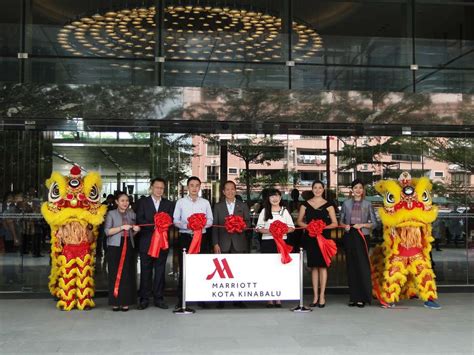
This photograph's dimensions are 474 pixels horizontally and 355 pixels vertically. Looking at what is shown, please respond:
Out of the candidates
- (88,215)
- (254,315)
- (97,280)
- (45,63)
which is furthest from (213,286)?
(45,63)

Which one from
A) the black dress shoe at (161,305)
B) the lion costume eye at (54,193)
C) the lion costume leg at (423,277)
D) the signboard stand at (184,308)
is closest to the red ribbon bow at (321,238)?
the lion costume leg at (423,277)

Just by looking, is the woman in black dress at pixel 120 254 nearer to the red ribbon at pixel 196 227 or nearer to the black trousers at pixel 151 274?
the black trousers at pixel 151 274

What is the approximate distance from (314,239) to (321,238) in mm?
121

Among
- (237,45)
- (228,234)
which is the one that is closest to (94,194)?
(228,234)

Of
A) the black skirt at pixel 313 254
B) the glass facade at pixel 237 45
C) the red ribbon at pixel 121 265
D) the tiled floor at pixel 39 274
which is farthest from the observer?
the glass facade at pixel 237 45

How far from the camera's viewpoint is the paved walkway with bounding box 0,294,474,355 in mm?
5629

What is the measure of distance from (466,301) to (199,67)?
5851 millimetres

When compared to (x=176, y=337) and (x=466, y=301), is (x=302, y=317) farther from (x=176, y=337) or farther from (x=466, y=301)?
(x=466, y=301)

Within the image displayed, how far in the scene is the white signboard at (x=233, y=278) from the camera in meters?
7.28

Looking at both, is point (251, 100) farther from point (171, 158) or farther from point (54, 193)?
point (54, 193)

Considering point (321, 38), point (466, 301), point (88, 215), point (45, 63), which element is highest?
point (321, 38)

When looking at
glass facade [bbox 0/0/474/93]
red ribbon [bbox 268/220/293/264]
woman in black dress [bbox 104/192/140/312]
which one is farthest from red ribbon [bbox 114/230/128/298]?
glass facade [bbox 0/0/474/93]

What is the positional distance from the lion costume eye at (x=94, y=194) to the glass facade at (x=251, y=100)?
134 cm

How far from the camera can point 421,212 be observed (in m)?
7.58
